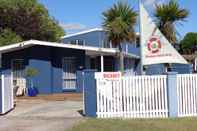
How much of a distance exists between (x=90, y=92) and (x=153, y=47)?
3.11 metres

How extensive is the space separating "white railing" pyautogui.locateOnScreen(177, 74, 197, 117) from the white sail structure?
56.3 inches

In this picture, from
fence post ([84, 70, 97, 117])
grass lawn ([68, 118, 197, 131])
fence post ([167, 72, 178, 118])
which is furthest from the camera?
fence post ([84, 70, 97, 117])

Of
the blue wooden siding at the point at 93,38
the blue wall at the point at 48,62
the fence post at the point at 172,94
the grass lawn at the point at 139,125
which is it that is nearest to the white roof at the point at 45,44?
the blue wall at the point at 48,62

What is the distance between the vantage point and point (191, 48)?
112 m

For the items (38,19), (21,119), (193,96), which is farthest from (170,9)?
(38,19)

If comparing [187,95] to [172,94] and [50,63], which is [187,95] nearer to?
[172,94]

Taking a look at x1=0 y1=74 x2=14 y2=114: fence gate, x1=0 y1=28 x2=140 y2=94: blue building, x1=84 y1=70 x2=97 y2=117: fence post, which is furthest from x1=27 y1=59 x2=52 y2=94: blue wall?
x1=84 y1=70 x2=97 y2=117: fence post

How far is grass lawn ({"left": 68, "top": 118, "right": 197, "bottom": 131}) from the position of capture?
14523mm

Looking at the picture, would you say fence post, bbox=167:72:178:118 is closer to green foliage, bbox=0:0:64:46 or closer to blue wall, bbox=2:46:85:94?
blue wall, bbox=2:46:85:94

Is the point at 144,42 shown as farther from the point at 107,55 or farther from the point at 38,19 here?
the point at 38,19

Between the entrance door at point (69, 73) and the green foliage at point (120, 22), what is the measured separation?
9.63 ft

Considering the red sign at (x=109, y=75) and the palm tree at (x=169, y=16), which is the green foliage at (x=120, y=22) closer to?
the palm tree at (x=169, y=16)

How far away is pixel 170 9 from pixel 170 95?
39.5ft

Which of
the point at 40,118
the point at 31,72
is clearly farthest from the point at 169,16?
the point at 40,118
